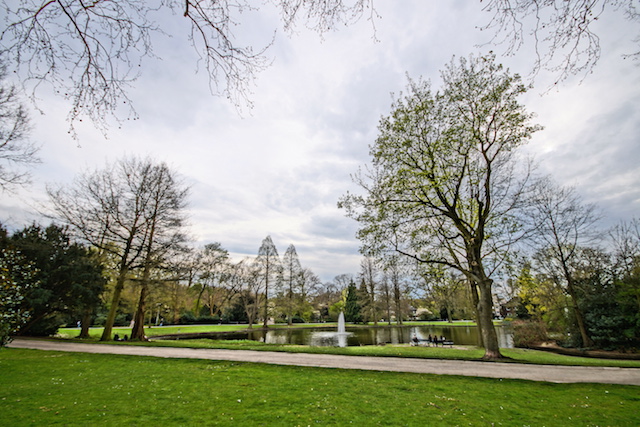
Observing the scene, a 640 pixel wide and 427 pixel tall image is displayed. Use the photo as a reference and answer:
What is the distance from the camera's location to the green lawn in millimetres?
4848

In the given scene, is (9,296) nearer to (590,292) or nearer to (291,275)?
(590,292)

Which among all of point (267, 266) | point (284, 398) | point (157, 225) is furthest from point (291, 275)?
point (284, 398)

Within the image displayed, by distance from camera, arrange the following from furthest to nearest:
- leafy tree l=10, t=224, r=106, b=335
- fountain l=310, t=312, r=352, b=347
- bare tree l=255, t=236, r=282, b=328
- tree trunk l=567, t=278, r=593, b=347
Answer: bare tree l=255, t=236, r=282, b=328, fountain l=310, t=312, r=352, b=347, tree trunk l=567, t=278, r=593, b=347, leafy tree l=10, t=224, r=106, b=335

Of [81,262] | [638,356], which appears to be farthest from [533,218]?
[81,262]

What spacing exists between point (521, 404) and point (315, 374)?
5074 millimetres

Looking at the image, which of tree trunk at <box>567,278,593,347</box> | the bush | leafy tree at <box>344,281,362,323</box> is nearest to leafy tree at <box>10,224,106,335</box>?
tree trunk at <box>567,278,593,347</box>

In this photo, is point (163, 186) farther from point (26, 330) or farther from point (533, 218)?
point (533, 218)

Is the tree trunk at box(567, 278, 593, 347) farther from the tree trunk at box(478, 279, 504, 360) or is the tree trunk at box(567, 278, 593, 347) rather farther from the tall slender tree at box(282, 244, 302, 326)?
the tall slender tree at box(282, 244, 302, 326)

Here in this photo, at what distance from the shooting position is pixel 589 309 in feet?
60.3

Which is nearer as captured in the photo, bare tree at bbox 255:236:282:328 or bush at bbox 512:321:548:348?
bush at bbox 512:321:548:348

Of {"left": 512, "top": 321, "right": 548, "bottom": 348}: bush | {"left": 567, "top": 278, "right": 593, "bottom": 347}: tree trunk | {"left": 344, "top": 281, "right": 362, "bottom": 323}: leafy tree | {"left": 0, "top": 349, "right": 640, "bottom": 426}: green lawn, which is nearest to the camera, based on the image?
{"left": 0, "top": 349, "right": 640, "bottom": 426}: green lawn

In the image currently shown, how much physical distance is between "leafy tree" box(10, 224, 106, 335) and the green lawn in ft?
33.3

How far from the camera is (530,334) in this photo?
23641 mm

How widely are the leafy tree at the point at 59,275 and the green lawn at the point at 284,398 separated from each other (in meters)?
10.2
